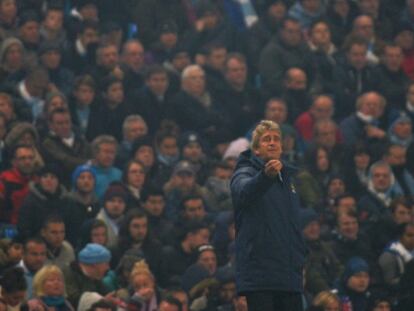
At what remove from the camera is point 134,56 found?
22.9 m

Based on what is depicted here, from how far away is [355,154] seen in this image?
73.5ft

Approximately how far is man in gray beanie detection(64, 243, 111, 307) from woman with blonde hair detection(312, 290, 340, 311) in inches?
94.4

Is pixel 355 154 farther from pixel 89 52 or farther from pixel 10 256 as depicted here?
pixel 10 256

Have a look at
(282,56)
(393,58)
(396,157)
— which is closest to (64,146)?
(282,56)

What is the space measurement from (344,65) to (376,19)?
72.3 inches

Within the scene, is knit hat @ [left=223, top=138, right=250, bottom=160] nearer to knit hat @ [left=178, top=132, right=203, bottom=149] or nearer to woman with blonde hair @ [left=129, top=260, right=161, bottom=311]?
knit hat @ [left=178, top=132, right=203, bottom=149]

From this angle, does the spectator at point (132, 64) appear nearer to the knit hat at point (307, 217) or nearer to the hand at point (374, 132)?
the hand at point (374, 132)

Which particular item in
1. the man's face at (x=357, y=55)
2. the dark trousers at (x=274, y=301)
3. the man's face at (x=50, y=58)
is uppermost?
the man's face at (x=357, y=55)

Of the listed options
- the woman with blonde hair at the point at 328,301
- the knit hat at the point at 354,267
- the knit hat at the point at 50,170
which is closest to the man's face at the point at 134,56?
the knit hat at the point at 50,170

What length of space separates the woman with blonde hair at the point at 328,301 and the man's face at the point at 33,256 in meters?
3.12

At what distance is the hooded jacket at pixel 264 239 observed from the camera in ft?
42.7

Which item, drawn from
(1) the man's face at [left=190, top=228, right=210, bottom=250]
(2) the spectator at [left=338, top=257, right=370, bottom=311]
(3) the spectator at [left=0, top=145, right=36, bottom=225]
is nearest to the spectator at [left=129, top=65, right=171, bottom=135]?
(1) the man's face at [left=190, top=228, right=210, bottom=250]

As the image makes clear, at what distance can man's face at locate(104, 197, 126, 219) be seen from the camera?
19391 mm

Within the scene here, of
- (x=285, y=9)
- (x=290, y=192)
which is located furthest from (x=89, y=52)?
(x=290, y=192)
